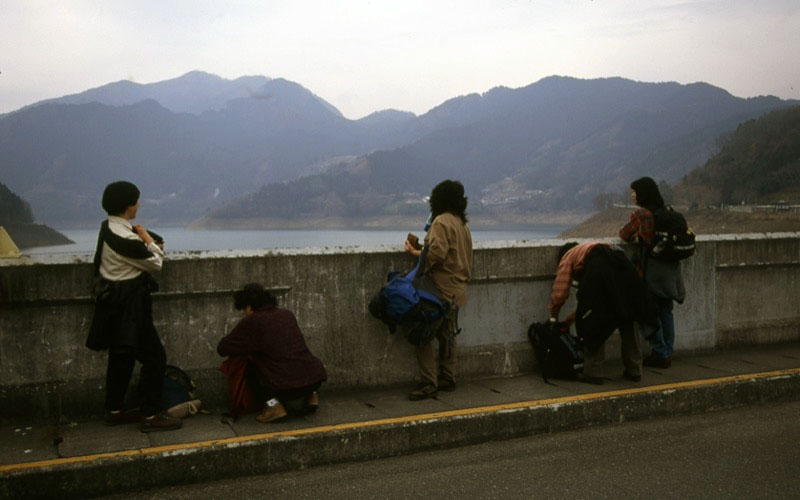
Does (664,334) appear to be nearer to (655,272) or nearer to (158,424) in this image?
(655,272)

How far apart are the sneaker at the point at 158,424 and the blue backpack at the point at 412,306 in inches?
64.5

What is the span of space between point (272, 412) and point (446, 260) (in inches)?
68.1

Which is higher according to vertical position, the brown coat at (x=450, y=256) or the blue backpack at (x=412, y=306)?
the brown coat at (x=450, y=256)

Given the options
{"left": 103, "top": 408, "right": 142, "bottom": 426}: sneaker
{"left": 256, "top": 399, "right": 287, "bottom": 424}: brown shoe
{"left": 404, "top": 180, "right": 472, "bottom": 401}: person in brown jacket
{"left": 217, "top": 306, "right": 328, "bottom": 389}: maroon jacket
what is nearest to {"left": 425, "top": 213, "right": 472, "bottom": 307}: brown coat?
{"left": 404, "top": 180, "right": 472, "bottom": 401}: person in brown jacket

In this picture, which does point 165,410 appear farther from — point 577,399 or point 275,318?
point 577,399

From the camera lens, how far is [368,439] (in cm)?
492

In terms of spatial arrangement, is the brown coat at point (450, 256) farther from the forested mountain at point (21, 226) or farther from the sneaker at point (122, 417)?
the forested mountain at point (21, 226)

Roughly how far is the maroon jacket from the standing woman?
10.7 feet

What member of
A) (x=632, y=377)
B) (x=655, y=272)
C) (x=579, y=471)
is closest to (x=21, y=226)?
(x=655, y=272)

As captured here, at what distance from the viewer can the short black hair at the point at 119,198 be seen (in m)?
4.87

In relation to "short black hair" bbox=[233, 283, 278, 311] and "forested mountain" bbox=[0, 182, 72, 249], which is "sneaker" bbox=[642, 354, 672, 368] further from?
"forested mountain" bbox=[0, 182, 72, 249]

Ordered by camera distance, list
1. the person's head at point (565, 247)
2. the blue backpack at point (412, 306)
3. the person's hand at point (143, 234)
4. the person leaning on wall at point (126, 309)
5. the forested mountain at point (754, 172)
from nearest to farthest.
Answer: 1. the person leaning on wall at point (126, 309)
2. the person's hand at point (143, 234)
3. the blue backpack at point (412, 306)
4. the person's head at point (565, 247)
5. the forested mountain at point (754, 172)

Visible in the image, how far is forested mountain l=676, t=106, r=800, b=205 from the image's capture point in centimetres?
13562

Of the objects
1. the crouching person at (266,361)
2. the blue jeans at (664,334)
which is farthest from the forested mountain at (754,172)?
the crouching person at (266,361)
